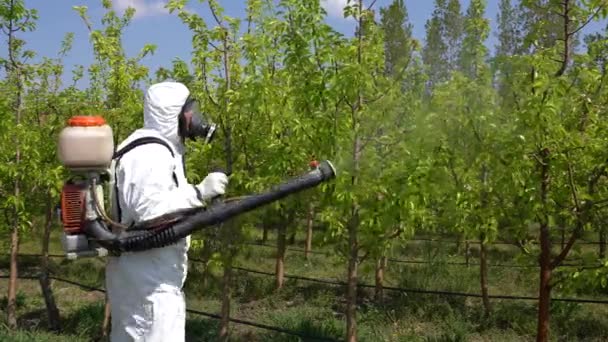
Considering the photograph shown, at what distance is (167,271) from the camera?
2.87m

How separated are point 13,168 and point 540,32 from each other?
17.0 feet

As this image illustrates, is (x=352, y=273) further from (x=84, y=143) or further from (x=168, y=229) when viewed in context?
(x=84, y=143)

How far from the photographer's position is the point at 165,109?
291 centimetres

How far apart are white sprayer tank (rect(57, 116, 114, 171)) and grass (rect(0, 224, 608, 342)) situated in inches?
128

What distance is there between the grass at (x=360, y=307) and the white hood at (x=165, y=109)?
3.00 m

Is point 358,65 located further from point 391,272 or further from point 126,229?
point 391,272

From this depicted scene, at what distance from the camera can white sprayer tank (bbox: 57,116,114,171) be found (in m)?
2.66

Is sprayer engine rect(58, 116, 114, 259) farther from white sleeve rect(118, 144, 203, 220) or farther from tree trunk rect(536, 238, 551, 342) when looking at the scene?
tree trunk rect(536, 238, 551, 342)

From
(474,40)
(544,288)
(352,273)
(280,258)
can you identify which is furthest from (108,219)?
(280,258)

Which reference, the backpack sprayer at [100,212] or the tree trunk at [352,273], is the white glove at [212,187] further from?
the tree trunk at [352,273]

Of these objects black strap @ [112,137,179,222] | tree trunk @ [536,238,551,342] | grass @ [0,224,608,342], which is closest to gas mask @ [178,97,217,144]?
black strap @ [112,137,179,222]

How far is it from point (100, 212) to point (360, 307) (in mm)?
6048

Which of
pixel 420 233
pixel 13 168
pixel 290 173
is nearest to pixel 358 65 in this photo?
pixel 290 173

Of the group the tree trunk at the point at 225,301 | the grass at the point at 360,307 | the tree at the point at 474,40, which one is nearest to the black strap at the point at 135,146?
the grass at the point at 360,307
